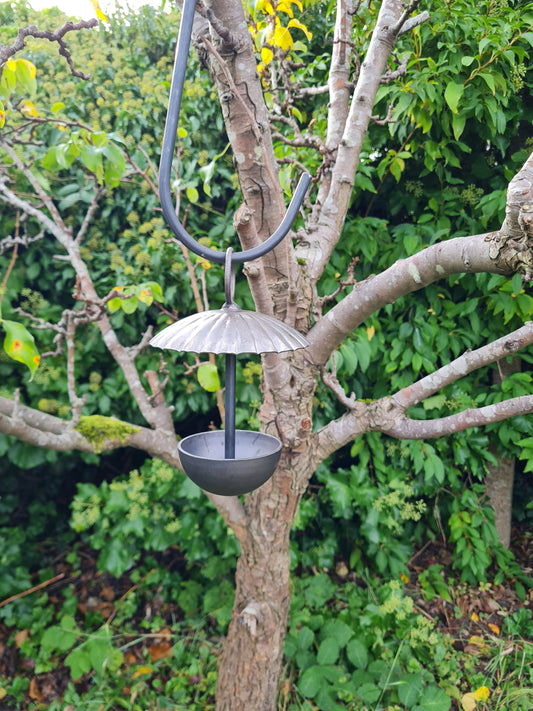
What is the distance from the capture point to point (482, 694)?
6.17 feet

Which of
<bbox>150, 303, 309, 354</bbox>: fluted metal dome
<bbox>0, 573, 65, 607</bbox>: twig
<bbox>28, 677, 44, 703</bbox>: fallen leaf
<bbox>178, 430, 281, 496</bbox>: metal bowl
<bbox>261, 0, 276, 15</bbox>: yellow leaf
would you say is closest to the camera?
<bbox>150, 303, 309, 354</bbox>: fluted metal dome

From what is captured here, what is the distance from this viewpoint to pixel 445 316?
224 cm

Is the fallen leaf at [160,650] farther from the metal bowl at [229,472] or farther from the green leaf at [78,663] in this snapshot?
the metal bowl at [229,472]

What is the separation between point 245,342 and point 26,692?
8.38 feet

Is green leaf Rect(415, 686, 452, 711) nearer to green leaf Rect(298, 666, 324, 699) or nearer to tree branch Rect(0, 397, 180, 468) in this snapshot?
green leaf Rect(298, 666, 324, 699)

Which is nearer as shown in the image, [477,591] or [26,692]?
[26,692]

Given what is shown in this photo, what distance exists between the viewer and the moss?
1.58 meters

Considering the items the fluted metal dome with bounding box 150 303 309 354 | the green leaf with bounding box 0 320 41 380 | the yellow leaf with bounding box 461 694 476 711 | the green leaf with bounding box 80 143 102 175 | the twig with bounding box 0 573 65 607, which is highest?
the green leaf with bounding box 80 143 102 175

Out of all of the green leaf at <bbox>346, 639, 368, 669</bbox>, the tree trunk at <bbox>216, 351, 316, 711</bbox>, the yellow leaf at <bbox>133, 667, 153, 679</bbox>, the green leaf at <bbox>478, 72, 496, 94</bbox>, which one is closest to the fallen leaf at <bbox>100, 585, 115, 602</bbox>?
the yellow leaf at <bbox>133, 667, 153, 679</bbox>

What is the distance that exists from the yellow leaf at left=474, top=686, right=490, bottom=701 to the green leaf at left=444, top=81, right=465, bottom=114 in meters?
2.57

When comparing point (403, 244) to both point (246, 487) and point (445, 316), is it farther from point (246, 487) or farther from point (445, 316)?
point (246, 487)

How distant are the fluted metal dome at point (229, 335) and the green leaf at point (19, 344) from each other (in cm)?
63

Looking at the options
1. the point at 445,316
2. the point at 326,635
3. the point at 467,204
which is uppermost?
the point at 467,204

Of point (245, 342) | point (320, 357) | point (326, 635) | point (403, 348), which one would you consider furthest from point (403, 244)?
point (326, 635)
